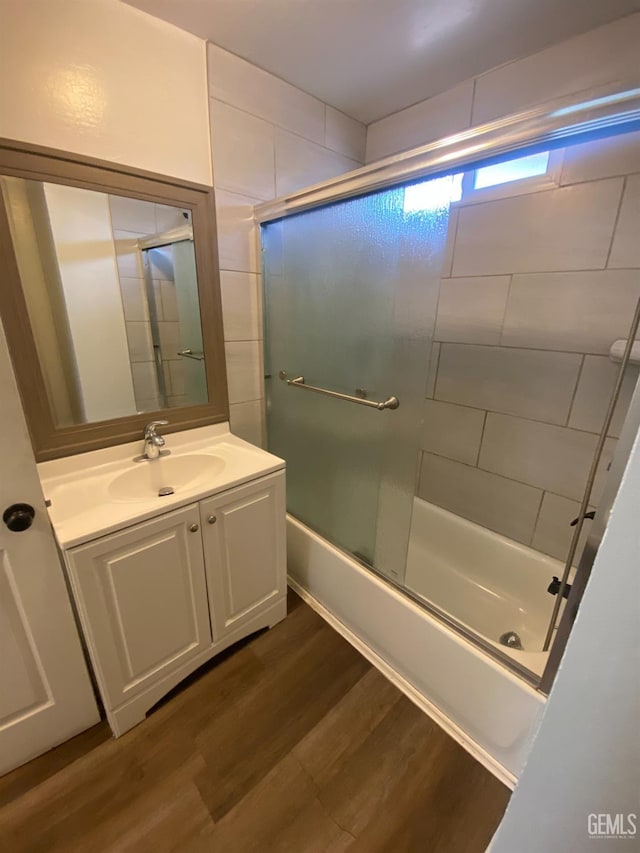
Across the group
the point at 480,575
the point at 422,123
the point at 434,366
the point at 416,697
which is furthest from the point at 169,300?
the point at 480,575

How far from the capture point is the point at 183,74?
1.23 m

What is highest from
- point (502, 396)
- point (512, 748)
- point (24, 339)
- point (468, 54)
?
point (468, 54)

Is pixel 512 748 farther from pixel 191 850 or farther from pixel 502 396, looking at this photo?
pixel 502 396

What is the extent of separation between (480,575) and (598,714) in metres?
1.41

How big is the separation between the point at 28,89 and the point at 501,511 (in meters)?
2.27

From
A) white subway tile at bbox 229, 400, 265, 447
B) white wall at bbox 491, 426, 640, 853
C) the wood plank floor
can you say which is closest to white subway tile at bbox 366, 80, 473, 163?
white subway tile at bbox 229, 400, 265, 447

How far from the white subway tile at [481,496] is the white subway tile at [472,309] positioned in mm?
634

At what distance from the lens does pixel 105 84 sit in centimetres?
110

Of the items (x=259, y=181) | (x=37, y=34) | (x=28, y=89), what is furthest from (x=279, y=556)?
(x=37, y=34)

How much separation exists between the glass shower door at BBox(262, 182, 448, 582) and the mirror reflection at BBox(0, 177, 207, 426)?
0.41m

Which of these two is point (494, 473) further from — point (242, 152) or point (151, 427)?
point (242, 152)

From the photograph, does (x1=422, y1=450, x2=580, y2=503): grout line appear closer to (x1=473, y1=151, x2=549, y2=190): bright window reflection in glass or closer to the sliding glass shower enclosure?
the sliding glass shower enclosure

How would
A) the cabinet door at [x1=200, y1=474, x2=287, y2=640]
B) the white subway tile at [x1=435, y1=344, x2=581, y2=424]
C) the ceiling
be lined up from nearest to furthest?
1. the ceiling
2. the cabinet door at [x1=200, y1=474, x2=287, y2=640]
3. the white subway tile at [x1=435, y1=344, x2=581, y2=424]

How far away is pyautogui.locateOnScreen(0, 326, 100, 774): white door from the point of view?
0.86 meters
